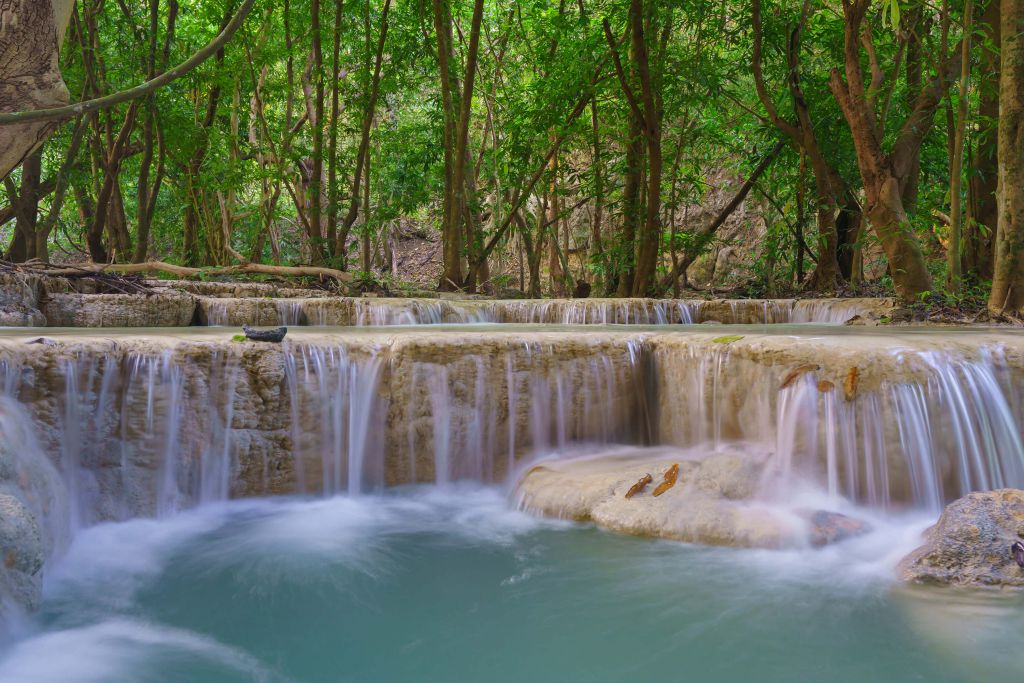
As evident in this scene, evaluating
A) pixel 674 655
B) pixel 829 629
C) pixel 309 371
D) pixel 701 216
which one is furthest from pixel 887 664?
pixel 701 216

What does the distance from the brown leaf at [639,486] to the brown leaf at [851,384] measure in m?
1.06

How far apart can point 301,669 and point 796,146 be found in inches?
378

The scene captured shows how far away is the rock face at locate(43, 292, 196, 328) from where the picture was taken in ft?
20.7

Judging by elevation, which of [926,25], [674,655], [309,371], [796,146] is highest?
[926,25]

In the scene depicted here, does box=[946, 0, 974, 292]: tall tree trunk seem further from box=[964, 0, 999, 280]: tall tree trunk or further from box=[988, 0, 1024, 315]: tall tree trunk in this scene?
box=[964, 0, 999, 280]: tall tree trunk

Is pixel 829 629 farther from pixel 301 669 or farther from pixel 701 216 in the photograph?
pixel 701 216

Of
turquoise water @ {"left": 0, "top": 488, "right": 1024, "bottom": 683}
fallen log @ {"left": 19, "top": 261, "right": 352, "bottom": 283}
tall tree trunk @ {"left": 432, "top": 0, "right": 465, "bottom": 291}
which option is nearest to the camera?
turquoise water @ {"left": 0, "top": 488, "right": 1024, "bottom": 683}

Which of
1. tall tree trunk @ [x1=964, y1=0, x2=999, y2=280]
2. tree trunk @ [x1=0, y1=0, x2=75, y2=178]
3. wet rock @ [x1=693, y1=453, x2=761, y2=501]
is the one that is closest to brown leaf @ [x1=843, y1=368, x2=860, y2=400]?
wet rock @ [x1=693, y1=453, x2=761, y2=501]

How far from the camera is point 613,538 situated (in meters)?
3.43

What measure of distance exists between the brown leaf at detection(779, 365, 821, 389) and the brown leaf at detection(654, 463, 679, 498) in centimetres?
75

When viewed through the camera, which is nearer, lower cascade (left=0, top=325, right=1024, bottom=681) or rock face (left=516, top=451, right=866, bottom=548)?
lower cascade (left=0, top=325, right=1024, bottom=681)

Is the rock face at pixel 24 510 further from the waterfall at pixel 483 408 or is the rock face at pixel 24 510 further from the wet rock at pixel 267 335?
the wet rock at pixel 267 335

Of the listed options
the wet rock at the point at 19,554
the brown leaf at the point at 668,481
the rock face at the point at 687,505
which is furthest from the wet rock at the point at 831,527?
the wet rock at the point at 19,554

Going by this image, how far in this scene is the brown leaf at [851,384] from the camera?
3.71 meters
